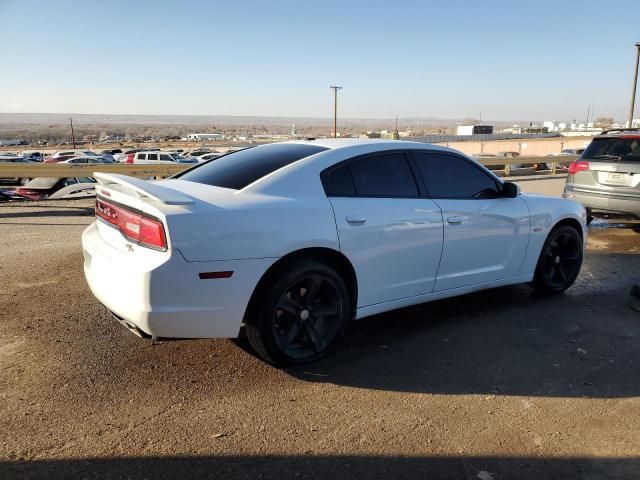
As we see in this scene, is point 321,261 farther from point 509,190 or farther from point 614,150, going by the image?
point 614,150

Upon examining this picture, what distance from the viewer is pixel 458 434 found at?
297 cm

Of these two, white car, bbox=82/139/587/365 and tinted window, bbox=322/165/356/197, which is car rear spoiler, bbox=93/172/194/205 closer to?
white car, bbox=82/139/587/365

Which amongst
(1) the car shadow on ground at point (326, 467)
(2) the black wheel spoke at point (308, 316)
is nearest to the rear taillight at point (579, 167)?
(2) the black wheel spoke at point (308, 316)

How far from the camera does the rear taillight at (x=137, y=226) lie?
3.14 m

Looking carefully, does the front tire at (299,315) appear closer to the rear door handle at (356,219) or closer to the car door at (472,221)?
the rear door handle at (356,219)

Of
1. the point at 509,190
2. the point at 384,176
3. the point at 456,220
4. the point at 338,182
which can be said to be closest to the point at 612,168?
the point at 509,190

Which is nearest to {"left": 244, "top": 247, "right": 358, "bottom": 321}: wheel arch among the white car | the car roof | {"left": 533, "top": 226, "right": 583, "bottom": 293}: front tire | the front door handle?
the white car

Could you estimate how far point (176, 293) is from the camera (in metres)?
3.15

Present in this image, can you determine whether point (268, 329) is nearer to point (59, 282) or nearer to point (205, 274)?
point (205, 274)

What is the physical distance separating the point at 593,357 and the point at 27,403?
391cm

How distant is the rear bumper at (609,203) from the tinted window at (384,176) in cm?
526

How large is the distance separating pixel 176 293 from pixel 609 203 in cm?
731

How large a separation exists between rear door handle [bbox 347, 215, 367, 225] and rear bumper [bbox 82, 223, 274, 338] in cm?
72

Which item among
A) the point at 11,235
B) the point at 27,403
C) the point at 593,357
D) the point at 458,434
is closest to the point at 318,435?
the point at 458,434
